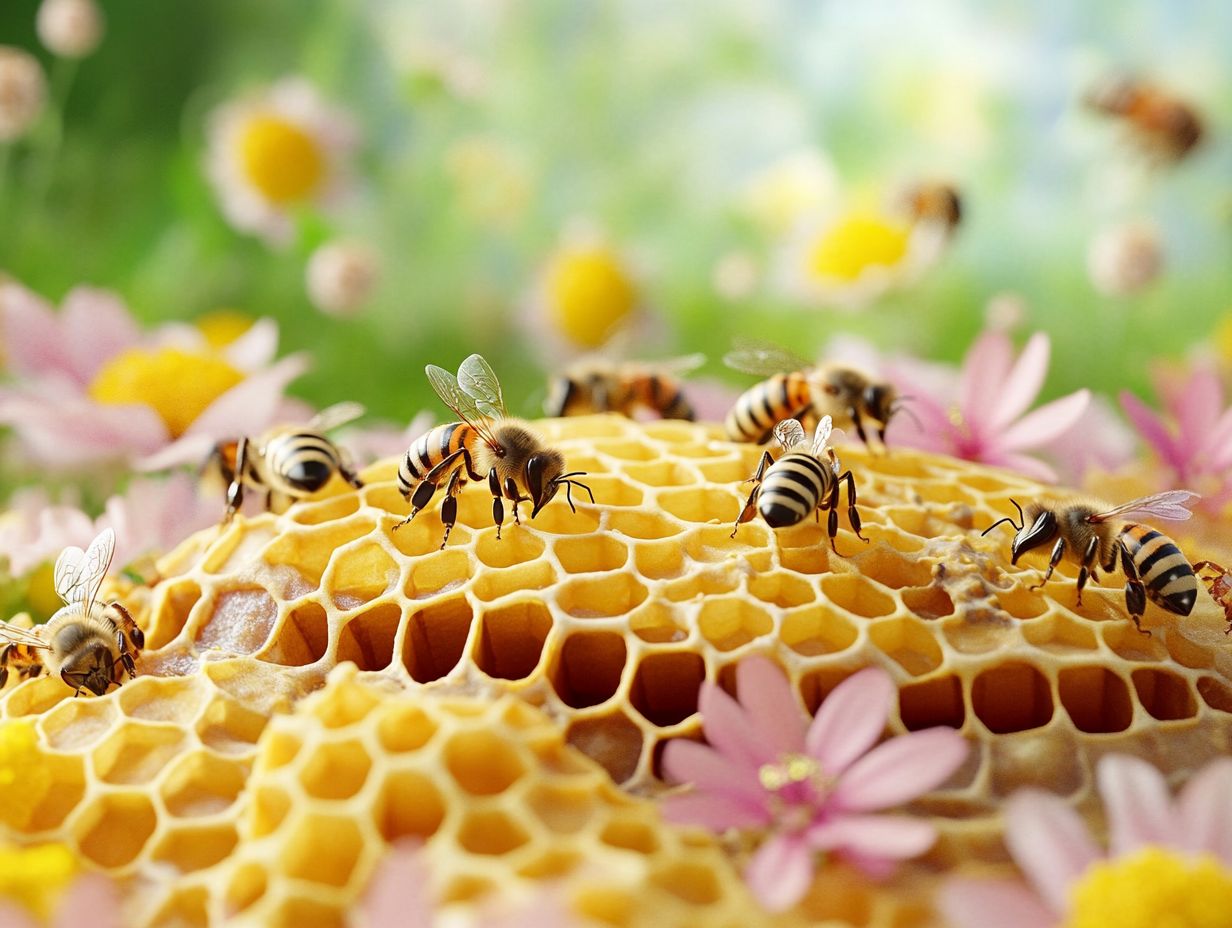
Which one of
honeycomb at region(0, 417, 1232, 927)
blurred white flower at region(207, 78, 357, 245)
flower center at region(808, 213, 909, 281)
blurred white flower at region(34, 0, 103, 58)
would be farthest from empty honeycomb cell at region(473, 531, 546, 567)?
blurred white flower at region(34, 0, 103, 58)

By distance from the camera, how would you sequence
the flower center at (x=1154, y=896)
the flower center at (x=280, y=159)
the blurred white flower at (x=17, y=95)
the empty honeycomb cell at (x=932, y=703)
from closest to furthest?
the flower center at (x=1154, y=896), the empty honeycomb cell at (x=932, y=703), the blurred white flower at (x=17, y=95), the flower center at (x=280, y=159)

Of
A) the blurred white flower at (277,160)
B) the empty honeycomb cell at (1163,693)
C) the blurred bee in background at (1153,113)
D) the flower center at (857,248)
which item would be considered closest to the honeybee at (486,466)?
the empty honeycomb cell at (1163,693)

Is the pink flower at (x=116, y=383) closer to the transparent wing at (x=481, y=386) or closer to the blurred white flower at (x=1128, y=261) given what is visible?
the transparent wing at (x=481, y=386)

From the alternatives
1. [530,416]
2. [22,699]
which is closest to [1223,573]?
[22,699]

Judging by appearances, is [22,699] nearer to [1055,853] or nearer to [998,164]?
[1055,853]

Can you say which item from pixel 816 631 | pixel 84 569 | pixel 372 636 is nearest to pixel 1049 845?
pixel 816 631
